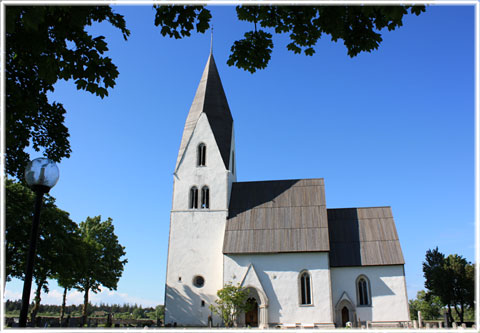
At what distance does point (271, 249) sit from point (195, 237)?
5.86 meters

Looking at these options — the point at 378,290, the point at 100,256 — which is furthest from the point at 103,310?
the point at 378,290

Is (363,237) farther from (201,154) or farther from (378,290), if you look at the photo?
(201,154)

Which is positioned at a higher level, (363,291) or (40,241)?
(40,241)

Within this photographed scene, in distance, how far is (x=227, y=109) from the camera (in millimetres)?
34812

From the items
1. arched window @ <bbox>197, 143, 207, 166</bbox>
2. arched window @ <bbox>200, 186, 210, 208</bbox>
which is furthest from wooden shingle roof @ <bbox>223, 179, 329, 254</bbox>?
arched window @ <bbox>197, 143, 207, 166</bbox>

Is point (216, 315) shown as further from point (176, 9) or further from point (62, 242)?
point (176, 9)

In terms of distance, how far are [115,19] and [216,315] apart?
2368cm

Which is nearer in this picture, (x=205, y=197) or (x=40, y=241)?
(x=40, y=241)

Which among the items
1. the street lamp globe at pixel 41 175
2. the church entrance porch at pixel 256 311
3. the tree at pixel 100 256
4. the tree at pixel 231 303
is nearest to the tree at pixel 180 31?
the street lamp globe at pixel 41 175

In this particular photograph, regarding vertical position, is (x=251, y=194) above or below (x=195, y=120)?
below

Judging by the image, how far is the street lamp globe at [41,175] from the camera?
6.68 metres

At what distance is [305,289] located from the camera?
2695 cm

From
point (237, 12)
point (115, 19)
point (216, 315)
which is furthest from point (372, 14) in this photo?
point (216, 315)

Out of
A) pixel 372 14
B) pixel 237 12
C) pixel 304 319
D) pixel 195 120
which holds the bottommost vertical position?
pixel 304 319
